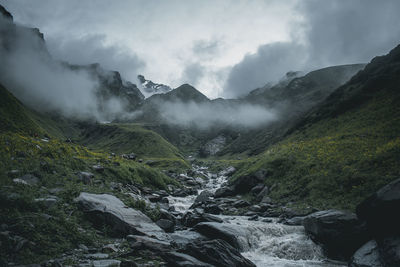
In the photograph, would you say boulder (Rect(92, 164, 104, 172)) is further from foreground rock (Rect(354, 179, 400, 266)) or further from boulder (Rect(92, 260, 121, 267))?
foreground rock (Rect(354, 179, 400, 266))

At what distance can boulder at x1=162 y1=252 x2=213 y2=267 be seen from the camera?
1109 cm

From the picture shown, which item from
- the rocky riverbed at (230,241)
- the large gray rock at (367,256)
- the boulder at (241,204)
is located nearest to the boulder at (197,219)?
the rocky riverbed at (230,241)

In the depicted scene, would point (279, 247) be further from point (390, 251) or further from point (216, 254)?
point (216, 254)

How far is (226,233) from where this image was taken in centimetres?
1720

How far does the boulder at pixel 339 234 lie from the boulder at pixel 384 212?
1.30 metres

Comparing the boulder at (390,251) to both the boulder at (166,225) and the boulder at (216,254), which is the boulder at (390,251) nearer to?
the boulder at (216,254)

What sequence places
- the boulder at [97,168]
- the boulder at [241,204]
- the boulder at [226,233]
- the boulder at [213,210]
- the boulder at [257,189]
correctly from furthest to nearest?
the boulder at [257,189]
the boulder at [241,204]
the boulder at [213,210]
the boulder at [97,168]
the boulder at [226,233]

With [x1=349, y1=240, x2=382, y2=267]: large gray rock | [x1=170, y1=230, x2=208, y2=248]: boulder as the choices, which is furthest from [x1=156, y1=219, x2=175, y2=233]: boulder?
[x1=349, y1=240, x2=382, y2=267]: large gray rock

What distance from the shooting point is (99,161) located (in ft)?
108

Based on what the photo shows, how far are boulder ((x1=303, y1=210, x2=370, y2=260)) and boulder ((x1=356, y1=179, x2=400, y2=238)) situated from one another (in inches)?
51.0

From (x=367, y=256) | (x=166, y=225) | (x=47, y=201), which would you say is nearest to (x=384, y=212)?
(x=367, y=256)

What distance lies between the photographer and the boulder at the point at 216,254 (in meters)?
12.0

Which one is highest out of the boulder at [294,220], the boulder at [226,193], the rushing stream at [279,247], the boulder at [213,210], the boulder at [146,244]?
the boulder at [226,193]

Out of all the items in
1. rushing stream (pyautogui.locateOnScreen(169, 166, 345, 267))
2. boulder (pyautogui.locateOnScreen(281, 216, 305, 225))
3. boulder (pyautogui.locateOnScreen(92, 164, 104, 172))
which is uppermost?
boulder (pyautogui.locateOnScreen(92, 164, 104, 172))
